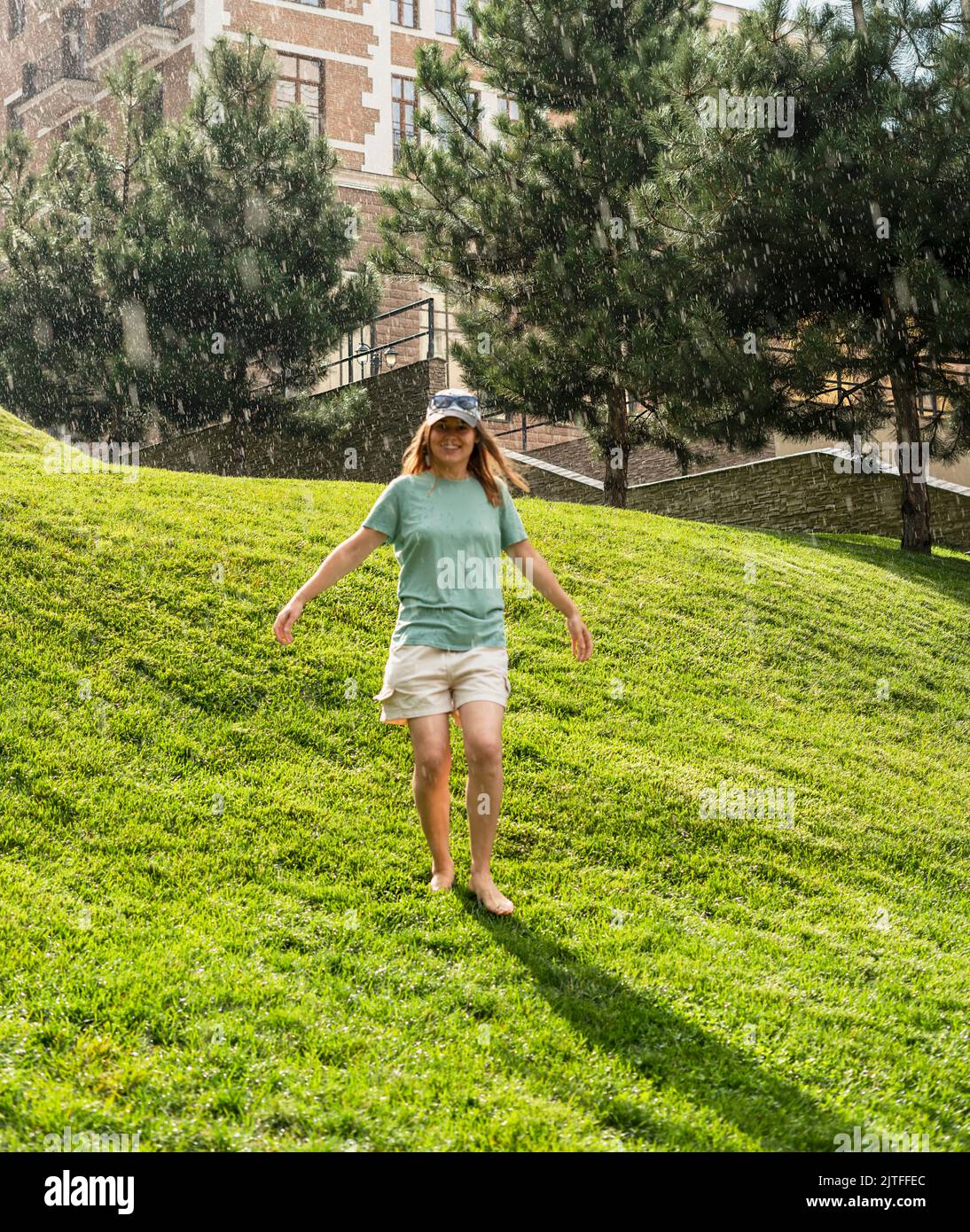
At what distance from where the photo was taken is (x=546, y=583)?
4.71m

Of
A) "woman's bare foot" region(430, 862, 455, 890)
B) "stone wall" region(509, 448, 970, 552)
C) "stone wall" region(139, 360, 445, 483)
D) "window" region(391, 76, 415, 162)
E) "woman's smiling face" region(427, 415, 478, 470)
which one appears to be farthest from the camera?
"window" region(391, 76, 415, 162)

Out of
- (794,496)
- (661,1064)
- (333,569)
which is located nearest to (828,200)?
(794,496)

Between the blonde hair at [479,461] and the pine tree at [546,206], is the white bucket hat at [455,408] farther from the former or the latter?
the pine tree at [546,206]

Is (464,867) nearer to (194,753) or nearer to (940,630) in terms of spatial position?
(194,753)

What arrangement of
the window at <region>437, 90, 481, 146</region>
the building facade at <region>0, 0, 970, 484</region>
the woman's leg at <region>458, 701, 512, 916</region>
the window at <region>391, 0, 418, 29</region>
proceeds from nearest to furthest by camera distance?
the woman's leg at <region>458, 701, 512, 916</region> < the window at <region>437, 90, 481, 146</region> < the building facade at <region>0, 0, 970, 484</region> < the window at <region>391, 0, 418, 29</region>

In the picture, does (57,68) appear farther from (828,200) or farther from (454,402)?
(454,402)

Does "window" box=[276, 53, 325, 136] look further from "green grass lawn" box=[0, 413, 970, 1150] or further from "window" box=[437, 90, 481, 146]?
"green grass lawn" box=[0, 413, 970, 1150]

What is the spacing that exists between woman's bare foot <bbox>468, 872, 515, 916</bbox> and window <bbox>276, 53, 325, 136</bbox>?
2699 centimetres

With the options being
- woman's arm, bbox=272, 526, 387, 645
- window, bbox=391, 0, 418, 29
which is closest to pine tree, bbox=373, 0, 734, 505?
woman's arm, bbox=272, 526, 387, 645

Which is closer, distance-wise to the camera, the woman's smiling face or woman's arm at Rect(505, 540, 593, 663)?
the woman's smiling face

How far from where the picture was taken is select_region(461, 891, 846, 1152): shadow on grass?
3352 millimetres

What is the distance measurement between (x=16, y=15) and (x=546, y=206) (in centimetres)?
2664

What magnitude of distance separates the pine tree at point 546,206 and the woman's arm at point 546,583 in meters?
10.5
